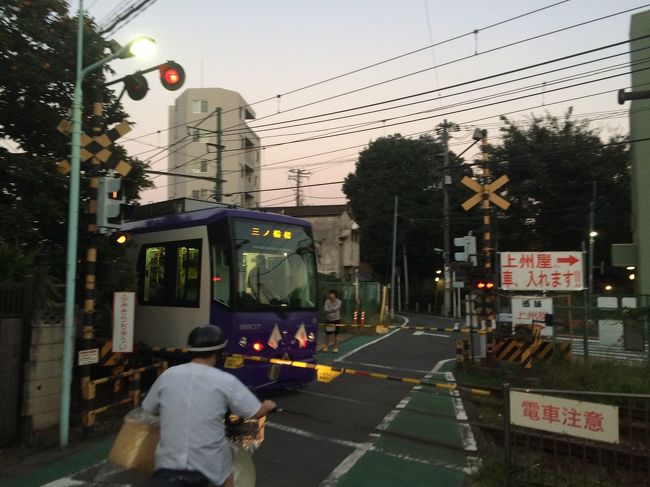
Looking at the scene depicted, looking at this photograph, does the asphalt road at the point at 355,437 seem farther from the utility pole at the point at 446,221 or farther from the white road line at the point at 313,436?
the utility pole at the point at 446,221

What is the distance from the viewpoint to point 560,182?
30.7 meters

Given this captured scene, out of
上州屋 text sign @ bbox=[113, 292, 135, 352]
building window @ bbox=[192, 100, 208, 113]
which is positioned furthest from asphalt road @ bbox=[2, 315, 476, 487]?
building window @ bbox=[192, 100, 208, 113]

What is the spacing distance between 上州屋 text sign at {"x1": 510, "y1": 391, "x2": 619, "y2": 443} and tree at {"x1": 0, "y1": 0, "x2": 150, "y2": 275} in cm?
821

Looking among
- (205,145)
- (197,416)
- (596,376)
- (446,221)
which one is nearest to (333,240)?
(446,221)

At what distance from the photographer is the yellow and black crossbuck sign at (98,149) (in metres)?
7.23

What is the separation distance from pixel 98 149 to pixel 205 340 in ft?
17.0

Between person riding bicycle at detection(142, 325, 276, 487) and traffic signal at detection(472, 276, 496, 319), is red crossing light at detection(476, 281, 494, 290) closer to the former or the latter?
traffic signal at detection(472, 276, 496, 319)

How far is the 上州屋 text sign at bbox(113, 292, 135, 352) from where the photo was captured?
7.43 metres

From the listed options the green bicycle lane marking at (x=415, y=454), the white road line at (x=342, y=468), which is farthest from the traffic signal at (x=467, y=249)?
the white road line at (x=342, y=468)

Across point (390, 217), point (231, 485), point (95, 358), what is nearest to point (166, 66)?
point (95, 358)

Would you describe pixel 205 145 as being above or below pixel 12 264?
above

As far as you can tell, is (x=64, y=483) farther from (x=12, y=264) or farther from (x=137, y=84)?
(x=137, y=84)

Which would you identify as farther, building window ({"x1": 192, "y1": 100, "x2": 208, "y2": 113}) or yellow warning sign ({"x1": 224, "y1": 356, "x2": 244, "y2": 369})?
building window ({"x1": 192, "y1": 100, "x2": 208, "y2": 113})

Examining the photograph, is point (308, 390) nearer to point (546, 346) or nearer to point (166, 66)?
point (546, 346)
